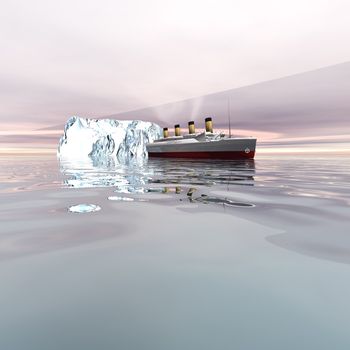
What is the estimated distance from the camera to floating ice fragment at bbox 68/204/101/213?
261 inches

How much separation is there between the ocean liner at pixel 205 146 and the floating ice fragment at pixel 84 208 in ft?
120

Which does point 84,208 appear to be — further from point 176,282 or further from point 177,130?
point 177,130

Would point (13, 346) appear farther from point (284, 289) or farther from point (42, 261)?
point (284, 289)

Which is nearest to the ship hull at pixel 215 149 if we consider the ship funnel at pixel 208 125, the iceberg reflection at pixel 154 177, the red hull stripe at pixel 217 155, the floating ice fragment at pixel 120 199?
the red hull stripe at pixel 217 155

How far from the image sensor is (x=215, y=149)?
44.2m

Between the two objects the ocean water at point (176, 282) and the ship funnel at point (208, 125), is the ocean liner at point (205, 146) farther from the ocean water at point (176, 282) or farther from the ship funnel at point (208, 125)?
the ocean water at point (176, 282)

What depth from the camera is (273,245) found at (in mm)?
4016

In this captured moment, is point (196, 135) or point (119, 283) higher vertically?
point (196, 135)

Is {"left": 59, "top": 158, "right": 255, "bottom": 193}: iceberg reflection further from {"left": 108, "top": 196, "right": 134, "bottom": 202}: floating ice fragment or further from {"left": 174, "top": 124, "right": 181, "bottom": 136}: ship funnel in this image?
{"left": 174, "top": 124, "right": 181, "bottom": 136}: ship funnel

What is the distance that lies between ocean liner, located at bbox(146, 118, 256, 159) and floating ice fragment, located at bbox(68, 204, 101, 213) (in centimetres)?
3664

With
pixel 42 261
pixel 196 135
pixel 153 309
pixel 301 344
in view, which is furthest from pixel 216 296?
pixel 196 135

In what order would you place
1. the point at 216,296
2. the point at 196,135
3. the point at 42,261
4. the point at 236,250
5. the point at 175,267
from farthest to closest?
1. the point at 196,135
2. the point at 236,250
3. the point at 42,261
4. the point at 175,267
5. the point at 216,296

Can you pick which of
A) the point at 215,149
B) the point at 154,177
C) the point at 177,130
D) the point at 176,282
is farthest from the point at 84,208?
the point at 177,130

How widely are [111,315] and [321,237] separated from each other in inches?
138
